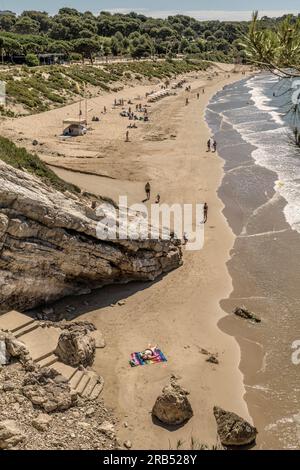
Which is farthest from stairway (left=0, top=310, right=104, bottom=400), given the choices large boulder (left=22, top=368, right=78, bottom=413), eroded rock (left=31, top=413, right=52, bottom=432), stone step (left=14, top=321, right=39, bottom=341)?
eroded rock (left=31, top=413, right=52, bottom=432)

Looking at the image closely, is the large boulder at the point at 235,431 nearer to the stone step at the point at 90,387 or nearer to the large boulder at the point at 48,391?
the stone step at the point at 90,387

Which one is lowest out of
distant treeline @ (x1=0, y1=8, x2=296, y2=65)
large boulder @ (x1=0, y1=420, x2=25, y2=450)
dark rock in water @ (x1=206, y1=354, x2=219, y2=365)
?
dark rock in water @ (x1=206, y1=354, x2=219, y2=365)

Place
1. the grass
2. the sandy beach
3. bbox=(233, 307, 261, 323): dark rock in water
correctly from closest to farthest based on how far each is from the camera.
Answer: the grass < the sandy beach < bbox=(233, 307, 261, 323): dark rock in water

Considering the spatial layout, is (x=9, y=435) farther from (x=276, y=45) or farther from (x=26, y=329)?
(x=276, y=45)

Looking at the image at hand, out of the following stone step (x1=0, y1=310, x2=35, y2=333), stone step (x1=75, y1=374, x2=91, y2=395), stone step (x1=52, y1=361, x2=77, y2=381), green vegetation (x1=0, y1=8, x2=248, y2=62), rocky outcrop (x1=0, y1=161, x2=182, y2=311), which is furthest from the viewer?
green vegetation (x1=0, y1=8, x2=248, y2=62)

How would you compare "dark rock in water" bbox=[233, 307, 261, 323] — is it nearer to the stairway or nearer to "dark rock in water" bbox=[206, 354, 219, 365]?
"dark rock in water" bbox=[206, 354, 219, 365]

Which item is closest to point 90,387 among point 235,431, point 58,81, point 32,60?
point 235,431

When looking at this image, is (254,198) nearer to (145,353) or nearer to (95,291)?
(95,291)

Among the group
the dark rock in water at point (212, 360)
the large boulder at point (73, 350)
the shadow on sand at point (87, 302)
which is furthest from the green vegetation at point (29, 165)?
the dark rock in water at point (212, 360)
